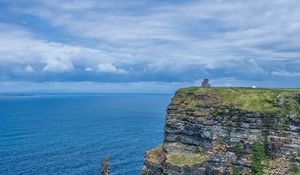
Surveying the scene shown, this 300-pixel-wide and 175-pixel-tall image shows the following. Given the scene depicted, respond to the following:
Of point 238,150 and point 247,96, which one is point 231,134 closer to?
point 238,150

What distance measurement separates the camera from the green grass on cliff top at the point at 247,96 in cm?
7694

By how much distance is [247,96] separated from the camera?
8119cm

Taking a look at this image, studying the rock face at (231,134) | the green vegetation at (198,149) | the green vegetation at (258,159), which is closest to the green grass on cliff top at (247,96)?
the rock face at (231,134)

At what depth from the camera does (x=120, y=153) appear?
147125 mm

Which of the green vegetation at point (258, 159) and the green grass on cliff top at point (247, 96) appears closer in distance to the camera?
the green vegetation at point (258, 159)

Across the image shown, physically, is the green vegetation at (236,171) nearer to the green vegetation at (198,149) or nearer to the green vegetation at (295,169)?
the green vegetation at (198,149)

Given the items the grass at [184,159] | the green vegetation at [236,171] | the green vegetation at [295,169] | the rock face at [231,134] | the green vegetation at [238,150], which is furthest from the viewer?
the grass at [184,159]

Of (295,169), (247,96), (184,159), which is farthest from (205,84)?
(295,169)

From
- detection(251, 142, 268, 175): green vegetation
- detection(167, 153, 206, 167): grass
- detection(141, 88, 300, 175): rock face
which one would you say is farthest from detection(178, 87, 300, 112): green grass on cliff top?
detection(167, 153, 206, 167): grass

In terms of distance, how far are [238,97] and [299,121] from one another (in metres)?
14.0

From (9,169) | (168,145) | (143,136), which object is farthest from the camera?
(143,136)

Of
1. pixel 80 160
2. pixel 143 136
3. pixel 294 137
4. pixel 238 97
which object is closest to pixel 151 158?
pixel 238 97

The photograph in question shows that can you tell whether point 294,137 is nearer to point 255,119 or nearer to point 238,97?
point 255,119

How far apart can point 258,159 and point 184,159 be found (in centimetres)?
1460
